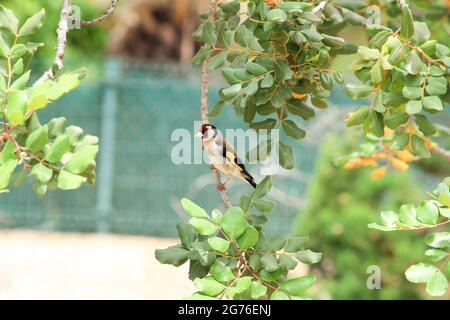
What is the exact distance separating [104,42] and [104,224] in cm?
374

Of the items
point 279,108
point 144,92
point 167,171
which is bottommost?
point 279,108

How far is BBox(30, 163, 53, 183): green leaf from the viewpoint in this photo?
1506 mm

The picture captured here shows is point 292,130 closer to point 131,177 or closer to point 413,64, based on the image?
point 413,64

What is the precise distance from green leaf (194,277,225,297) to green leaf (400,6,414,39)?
0.65 metres

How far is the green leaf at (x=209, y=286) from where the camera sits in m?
1.67

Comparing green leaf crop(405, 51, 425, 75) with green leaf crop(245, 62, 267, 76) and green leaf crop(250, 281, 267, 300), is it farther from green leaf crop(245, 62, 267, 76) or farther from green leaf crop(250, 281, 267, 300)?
green leaf crop(250, 281, 267, 300)

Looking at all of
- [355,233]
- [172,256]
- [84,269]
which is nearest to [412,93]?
[172,256]

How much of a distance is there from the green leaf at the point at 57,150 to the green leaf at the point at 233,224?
380 mm

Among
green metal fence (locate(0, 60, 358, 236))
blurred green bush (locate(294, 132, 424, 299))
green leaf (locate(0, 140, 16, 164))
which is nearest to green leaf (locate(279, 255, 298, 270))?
green leaf (locate(0, 140, 16, 164))

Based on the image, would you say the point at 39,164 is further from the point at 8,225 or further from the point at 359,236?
the point at 8,225

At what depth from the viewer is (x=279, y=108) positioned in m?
2.12

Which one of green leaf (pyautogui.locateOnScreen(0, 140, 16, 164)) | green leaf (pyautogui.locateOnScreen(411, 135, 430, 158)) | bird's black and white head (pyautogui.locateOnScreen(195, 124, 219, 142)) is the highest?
bird's black and white head (pyautogui.locateOnScreen(195, 124, 219, 142))

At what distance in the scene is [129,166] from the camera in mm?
9516
